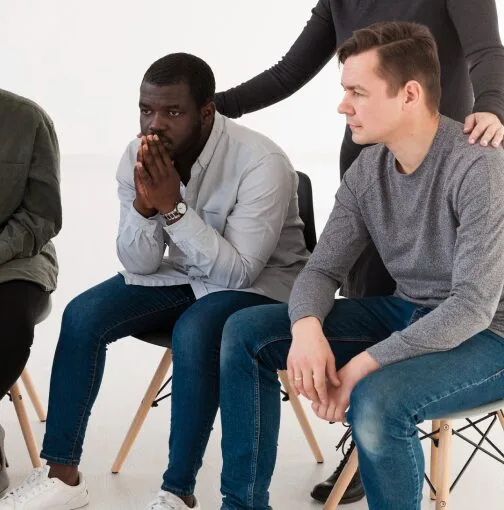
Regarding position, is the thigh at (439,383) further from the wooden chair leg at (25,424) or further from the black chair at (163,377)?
the wooden chair leg at (25,424)

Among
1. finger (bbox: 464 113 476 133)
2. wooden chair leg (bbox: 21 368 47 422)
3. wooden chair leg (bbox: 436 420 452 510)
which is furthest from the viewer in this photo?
wooden chair leg (bbox: 21 368 47 422)

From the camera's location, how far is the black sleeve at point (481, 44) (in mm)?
2188

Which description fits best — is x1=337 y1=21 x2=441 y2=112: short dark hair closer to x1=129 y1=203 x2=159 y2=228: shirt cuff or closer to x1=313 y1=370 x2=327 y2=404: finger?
x1=313 y1=370 x2=327 y2=404: finger

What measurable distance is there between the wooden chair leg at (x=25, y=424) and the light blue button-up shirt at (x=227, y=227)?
1.35ft

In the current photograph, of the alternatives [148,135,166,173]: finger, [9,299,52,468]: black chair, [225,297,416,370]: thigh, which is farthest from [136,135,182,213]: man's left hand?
[9,299,52,468]: black chair

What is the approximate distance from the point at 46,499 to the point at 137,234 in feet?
2.17

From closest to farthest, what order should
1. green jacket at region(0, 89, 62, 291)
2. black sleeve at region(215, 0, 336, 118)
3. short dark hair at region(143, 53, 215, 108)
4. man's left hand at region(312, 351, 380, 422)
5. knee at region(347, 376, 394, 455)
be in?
knee at region(347, 376, 394, 455)
man's left hand at region(312, 351, 380, 422)
short dark hair at region(143, 53, 215, 108)
green jacket at region(0, 89, 62, 291)
black sleeve at region(215, 0, 336, 118)

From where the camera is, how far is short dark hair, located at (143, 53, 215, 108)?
92.0 inches

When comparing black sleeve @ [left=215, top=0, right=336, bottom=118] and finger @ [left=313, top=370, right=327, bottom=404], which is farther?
black sleeve @ [left=215, top=0, right=336, bottom=118]

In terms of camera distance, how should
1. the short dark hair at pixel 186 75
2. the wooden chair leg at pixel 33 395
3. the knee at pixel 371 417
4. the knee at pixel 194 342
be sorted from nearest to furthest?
the knee at pixel 371 417 < the knee at pixel 194 342 < the short dark hair at pixel 186 75 < the wooden chair leg at pixel 33 395

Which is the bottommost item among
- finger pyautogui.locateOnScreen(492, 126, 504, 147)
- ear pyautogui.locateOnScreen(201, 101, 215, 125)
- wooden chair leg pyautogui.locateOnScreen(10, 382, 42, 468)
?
wooden chair leg pyautogui.locateOnScreen(10, 382, 42, 468)

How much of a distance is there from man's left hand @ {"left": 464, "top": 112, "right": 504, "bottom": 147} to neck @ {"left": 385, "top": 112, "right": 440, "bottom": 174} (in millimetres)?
68

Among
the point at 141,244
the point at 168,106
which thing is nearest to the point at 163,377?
the point at 141,244

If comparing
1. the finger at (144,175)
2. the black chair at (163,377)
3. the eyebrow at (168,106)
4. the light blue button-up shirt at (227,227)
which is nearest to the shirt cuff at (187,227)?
the light blue button-up shirt at (227,227)
